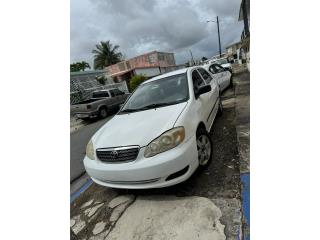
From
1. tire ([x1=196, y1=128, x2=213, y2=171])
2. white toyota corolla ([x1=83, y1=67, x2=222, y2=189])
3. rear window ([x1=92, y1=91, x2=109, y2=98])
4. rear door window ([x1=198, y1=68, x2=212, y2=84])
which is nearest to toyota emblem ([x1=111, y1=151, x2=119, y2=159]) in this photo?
white toyota corolla ([x1=83, y1=67, x2=222, y2=189])

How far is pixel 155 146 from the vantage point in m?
2.60

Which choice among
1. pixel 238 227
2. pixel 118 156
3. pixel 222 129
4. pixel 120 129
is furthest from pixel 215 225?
pixel 222 129

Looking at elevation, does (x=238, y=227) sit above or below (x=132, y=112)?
below

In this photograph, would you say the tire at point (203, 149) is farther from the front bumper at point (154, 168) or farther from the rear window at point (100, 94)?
the rear window at point (100, 94)

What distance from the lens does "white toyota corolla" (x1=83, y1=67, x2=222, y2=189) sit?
259 centimetres

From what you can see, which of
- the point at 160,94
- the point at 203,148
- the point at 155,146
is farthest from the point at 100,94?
the point at 155,146

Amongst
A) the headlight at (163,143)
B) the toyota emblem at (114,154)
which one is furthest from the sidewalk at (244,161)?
the toyota emblem at (114,154)

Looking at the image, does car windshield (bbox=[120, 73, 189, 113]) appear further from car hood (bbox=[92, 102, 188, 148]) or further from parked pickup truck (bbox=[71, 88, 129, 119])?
parked pickup truck (bbox=[71, 88, 129, 119])

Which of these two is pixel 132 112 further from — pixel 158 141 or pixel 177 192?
pixel 177 192

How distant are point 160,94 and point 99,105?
A: 8790 mm

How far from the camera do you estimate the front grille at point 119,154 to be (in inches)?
104

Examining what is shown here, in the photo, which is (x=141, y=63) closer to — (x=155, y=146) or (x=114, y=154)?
(x=114, y=154)
